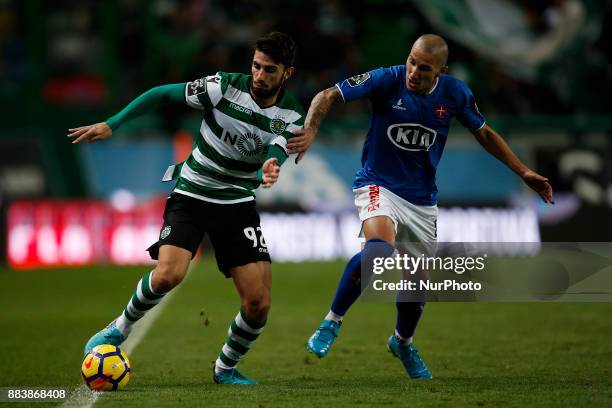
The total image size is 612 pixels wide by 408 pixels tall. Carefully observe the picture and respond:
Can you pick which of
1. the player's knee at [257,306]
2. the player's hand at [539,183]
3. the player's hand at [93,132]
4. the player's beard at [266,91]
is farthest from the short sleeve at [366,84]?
the player's hand at [93,132]

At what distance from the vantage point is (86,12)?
21875 mm

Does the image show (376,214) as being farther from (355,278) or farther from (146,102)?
(146,102)

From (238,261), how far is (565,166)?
40.6 ft

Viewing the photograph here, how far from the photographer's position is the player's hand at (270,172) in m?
6.54

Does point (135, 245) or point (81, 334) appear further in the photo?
point (135, 245)

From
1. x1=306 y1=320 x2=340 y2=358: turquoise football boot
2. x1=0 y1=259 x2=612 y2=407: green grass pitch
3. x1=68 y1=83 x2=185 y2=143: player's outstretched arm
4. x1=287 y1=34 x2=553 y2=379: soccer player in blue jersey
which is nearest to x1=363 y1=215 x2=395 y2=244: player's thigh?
x1=287 y1=34 x2=553 y2=379: soccer player in blue jersey

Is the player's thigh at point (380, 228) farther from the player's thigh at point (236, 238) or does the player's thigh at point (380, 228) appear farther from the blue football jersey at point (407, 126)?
the player's thigh at point (236, 238)

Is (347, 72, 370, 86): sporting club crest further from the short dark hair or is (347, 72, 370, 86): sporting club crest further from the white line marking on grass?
the white line marking on grass

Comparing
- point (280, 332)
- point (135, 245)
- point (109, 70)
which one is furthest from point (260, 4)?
point (280, 332)

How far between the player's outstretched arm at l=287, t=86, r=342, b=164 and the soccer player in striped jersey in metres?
0.10

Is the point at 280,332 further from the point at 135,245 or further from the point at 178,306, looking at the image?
the point at 135,245

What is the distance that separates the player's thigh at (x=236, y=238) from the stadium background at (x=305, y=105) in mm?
7899

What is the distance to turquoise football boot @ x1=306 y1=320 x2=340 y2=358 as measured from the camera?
719 centimetres

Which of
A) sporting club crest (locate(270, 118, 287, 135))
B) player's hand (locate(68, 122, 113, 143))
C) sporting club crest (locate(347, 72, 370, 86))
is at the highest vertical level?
sporting club crest (locate(347, 72, 370, 86))
